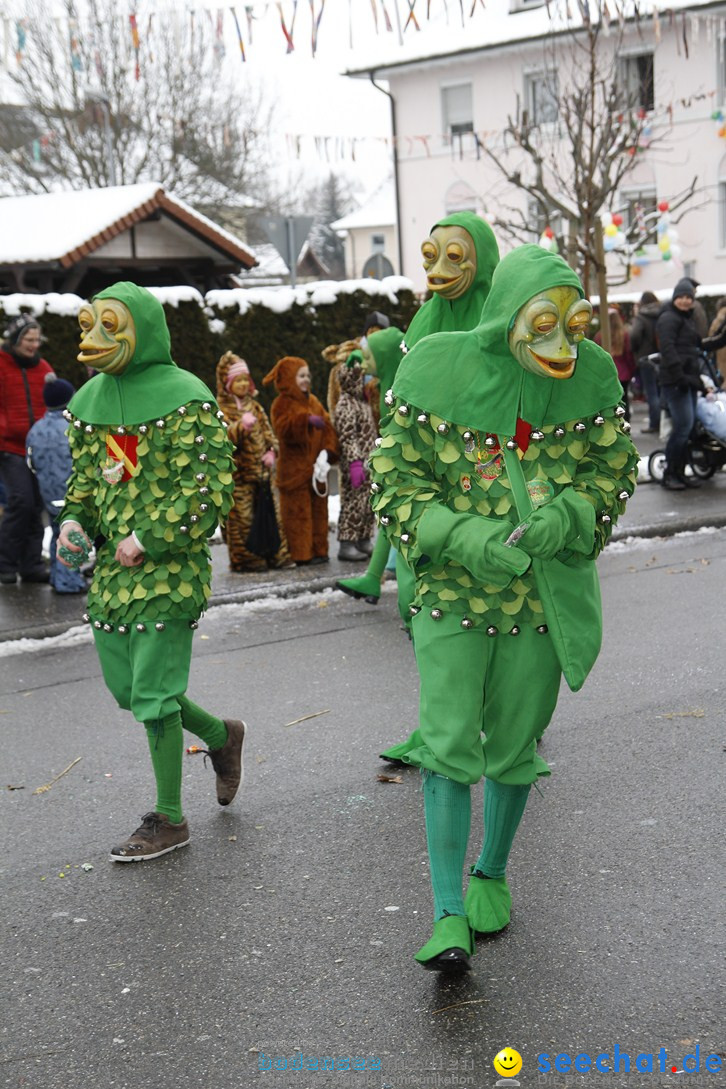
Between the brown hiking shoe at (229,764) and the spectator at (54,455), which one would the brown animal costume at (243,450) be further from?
the brown hiking shoe at (229,764)

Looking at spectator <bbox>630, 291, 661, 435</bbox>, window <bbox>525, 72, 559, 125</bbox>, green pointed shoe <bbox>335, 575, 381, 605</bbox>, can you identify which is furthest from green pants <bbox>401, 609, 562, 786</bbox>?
window <bbox>525, 72, 559, 125</bbox>

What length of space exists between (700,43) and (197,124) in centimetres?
1302

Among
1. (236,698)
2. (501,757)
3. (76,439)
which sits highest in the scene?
(76,439)

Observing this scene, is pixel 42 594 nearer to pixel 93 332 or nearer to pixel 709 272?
pixel 93 332

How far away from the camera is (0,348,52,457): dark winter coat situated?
10.4 m

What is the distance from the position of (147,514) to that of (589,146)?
730 inches

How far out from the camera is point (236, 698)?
23.2ft

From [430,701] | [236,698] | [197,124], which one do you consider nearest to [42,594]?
[236,698]

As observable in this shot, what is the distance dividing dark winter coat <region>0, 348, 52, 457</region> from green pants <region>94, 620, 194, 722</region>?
18.9 feet

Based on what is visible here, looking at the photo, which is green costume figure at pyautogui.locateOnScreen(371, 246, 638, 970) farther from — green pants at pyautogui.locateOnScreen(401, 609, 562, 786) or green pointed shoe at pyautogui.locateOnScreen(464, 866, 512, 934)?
green pointed shoe at pyautogui.locateOnScreen(464, 866, 512, 934)

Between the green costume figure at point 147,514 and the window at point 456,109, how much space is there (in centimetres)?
3586

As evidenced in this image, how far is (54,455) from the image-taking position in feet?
33.1

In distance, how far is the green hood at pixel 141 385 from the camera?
16.2 feet

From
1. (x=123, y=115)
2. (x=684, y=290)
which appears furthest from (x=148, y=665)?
(x=123, y=115)
